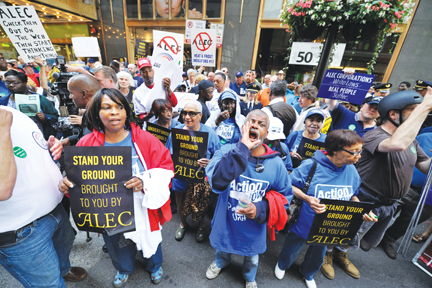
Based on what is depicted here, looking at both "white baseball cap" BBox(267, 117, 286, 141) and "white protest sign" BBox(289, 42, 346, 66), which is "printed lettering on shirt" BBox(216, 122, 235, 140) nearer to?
"white baseball cap" BBox(267, 117, 286, 141)

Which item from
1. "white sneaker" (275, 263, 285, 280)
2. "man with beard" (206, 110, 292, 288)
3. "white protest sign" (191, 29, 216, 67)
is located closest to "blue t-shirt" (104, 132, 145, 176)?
"man with beard" (206, 110, 292, 288)

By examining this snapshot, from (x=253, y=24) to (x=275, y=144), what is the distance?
1089cm

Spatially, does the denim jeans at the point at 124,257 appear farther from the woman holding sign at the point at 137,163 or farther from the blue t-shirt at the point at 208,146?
the blue t-shirt at the point at 208,146

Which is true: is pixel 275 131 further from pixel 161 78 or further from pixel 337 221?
pixel 161 78

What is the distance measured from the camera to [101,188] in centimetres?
145

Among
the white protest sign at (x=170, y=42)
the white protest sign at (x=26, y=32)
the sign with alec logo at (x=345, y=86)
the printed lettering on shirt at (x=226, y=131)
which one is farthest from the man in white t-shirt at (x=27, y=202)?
the sign with alec logo at (x=345, y=86)

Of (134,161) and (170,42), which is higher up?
(170,42)

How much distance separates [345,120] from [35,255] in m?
4.45

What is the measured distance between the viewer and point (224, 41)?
444 inches

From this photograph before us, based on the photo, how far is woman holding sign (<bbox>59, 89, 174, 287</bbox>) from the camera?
1.52m

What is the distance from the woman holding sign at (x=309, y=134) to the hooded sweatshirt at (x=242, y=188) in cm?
127

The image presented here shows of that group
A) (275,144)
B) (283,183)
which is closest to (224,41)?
(275,144)

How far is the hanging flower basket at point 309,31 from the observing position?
8.79 feet

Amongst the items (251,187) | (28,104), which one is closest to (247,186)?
(251,187)
